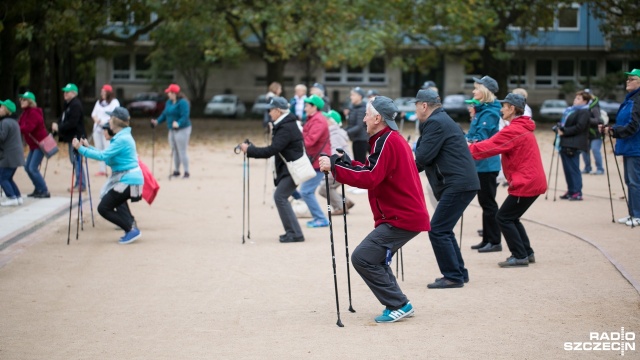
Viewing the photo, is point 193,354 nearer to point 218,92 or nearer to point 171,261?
point 171,261

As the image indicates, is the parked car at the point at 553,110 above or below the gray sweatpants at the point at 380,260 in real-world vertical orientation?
above

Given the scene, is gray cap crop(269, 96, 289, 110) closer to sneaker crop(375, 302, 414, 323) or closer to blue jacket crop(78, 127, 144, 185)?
blue jacket crop(78, 127, 144, 185)

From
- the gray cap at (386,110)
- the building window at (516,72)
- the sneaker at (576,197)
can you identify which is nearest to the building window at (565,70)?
the building window at (516,72)

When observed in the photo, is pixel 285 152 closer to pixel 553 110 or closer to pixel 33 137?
pixel 33 137

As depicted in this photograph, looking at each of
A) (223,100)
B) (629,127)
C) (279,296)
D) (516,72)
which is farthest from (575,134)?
(516,72)

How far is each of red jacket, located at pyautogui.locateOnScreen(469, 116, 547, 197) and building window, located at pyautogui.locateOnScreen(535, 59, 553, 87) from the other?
183 ft

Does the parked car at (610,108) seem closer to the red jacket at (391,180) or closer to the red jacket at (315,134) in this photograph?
the red jacket at (315,134)

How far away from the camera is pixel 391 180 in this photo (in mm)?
8047

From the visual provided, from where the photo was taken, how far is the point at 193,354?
285 inches

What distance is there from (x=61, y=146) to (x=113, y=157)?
59.8 feet

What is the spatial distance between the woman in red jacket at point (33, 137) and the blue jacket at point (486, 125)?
8.71 meters

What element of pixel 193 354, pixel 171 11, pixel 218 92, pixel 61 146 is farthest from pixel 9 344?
pixel 218 92

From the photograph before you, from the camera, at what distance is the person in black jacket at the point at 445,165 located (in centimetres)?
947

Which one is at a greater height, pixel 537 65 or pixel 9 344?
pixel 537 65
